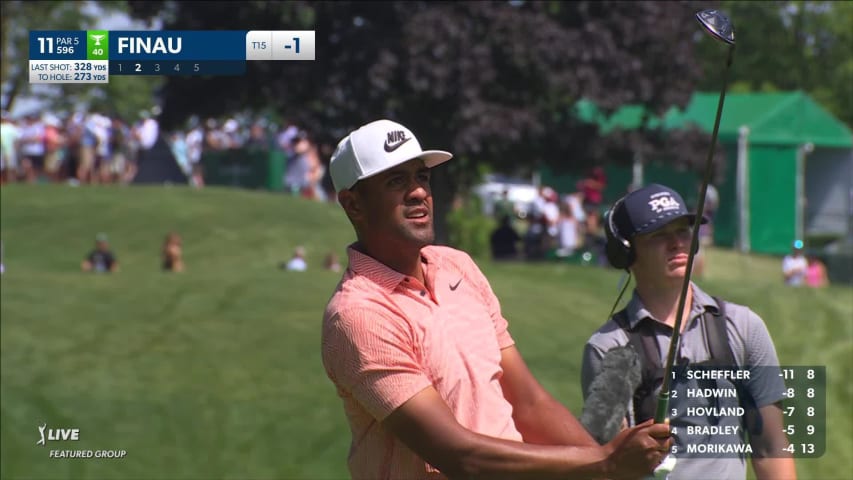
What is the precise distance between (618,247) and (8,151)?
21.4 m

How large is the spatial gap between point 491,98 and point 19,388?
1071 centimetres

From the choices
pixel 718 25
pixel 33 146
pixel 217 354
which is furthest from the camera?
pixel 33 146

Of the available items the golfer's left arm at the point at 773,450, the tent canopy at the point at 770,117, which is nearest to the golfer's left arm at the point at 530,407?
the golfer's left arm at the point at 773,450

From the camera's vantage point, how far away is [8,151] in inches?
981

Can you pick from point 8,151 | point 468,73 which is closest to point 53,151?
point 8,151

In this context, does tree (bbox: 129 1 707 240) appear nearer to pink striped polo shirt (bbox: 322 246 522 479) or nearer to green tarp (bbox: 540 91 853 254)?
green tarp (bbox: 540 91 853 254)

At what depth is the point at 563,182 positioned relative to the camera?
32656 mm

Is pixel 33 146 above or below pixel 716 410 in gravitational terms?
above

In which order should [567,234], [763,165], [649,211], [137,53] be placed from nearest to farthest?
[649,211] < [137,53] < [567,234] < [763,165]

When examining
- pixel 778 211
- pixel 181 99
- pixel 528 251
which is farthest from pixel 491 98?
pixel 778 211

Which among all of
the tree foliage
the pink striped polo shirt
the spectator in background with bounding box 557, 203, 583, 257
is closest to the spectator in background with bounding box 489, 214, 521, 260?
the spectator in background with bounding box 557, 203, 583, 257

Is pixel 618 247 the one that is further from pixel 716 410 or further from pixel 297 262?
pixel 297 262

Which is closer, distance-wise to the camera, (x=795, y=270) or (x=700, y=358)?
(x=700, y=358)

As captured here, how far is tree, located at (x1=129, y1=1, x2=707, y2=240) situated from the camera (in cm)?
1853
